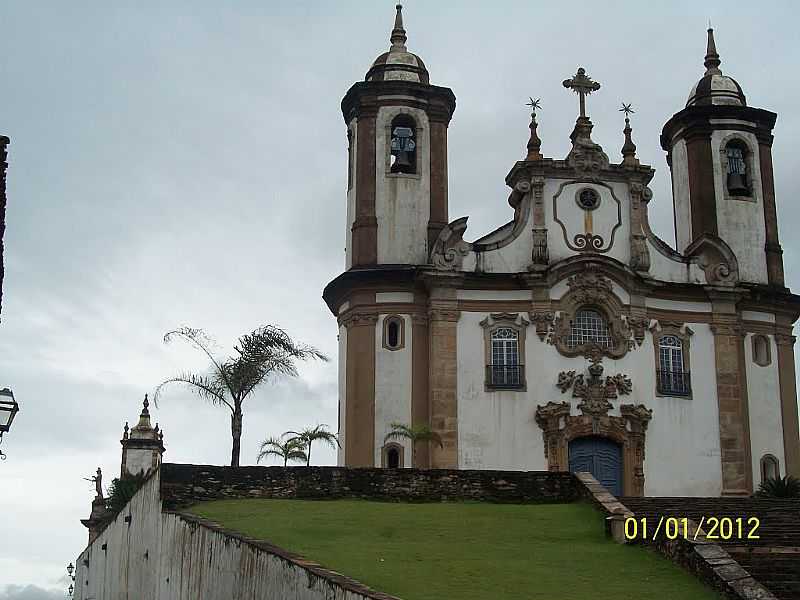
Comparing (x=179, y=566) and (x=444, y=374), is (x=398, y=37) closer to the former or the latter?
(x=444, y=374)

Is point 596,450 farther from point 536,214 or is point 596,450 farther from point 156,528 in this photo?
point 156,528

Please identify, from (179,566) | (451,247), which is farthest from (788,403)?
(179,566)

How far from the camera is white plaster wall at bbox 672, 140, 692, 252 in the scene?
35.0 metres

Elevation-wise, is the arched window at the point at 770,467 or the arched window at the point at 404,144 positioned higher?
the arched window at the point at 404,144

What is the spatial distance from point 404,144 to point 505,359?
21.9 ft

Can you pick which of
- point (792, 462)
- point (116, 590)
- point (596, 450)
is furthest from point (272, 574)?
point (792, 462)

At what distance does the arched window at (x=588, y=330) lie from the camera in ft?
102

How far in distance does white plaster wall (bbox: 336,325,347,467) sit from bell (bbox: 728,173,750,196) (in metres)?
11.5

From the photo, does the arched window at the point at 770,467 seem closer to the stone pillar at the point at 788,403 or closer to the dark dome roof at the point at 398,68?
the stone pillar at the point at 788,403

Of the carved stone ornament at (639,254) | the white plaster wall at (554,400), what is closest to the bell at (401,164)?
the white plaster wall at (554,400)

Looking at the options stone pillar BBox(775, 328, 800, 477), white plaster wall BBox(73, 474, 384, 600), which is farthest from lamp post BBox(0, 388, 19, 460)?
stone pillar BBox(775, 328, 800, 477)

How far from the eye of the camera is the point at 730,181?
3475 centimetres
